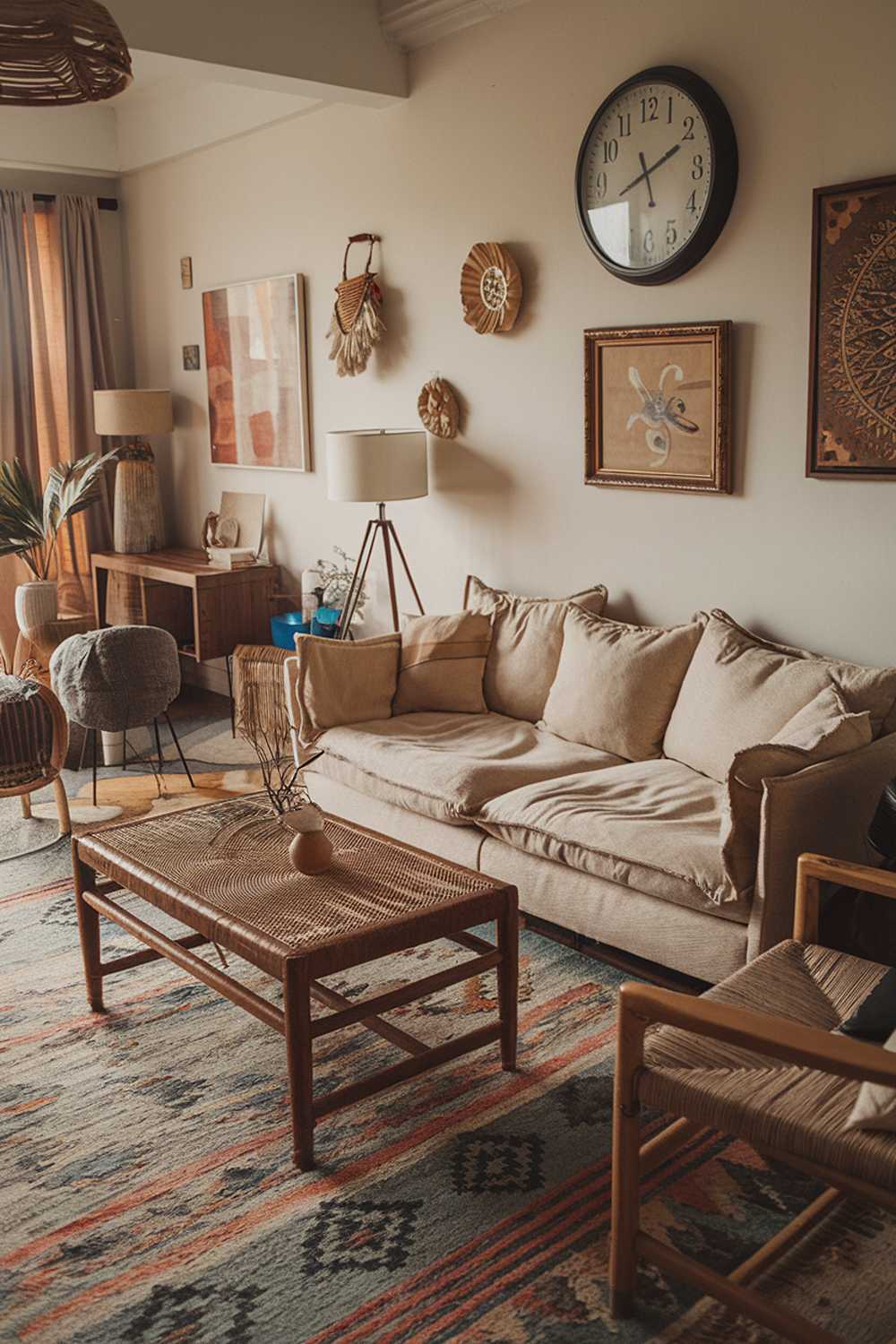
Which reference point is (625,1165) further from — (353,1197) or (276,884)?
(276,884)

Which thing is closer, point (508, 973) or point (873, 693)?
point (508, 973)

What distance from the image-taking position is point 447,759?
365cm

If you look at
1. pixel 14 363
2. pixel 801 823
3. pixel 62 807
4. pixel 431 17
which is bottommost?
pixel 62 807

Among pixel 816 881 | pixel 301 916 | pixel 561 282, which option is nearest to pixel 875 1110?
pixel 816 881

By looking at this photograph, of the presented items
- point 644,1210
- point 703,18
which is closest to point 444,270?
point 703,18

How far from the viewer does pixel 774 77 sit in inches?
133

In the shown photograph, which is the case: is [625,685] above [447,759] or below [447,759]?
above

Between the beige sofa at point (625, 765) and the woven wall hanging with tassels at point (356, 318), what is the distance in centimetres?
119

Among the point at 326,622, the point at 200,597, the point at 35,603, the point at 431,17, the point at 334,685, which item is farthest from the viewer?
the point at 200,597

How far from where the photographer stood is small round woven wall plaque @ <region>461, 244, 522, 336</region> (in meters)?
4.24

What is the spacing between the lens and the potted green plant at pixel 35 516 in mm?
5352

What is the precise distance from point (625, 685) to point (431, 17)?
2.45 meters

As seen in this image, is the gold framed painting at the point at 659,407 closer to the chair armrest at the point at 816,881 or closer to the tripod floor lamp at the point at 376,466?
the tripod floor lamp at the point at 376,466

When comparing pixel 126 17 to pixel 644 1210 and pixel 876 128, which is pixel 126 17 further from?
pixel 644 1210
